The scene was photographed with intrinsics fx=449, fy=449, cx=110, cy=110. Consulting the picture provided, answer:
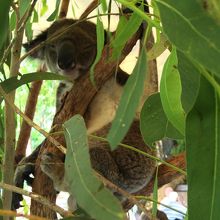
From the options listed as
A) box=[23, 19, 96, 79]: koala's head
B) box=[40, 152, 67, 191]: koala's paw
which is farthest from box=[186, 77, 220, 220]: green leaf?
box=[23, 19, 96, 79]: koala's head

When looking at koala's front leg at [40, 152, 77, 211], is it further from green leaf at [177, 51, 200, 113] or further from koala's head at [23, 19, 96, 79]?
green leaf at [177, 51, 200, 113]

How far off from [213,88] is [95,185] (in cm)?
16

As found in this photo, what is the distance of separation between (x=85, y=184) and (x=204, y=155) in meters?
0.14

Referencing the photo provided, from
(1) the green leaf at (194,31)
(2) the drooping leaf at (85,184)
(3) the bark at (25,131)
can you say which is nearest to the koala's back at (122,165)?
(3) the bark at (25,131)

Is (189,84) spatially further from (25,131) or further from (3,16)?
(25,131)

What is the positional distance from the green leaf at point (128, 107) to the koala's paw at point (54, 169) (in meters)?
0.98

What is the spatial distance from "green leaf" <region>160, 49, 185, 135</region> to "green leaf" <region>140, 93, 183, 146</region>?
0.10m

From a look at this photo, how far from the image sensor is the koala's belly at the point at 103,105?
202 cm

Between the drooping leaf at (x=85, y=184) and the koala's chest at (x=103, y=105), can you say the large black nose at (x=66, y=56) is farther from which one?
the drooping leaf at (x=85, y=184)

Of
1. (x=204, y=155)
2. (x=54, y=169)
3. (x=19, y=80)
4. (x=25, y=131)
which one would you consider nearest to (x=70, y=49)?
(x=25, y=131)

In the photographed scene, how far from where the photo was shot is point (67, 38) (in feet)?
7.03

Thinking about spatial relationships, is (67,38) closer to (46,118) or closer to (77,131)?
(46,118)

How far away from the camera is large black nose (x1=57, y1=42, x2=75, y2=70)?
194 cm

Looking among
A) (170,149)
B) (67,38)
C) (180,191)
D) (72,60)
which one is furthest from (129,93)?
(180,191)
